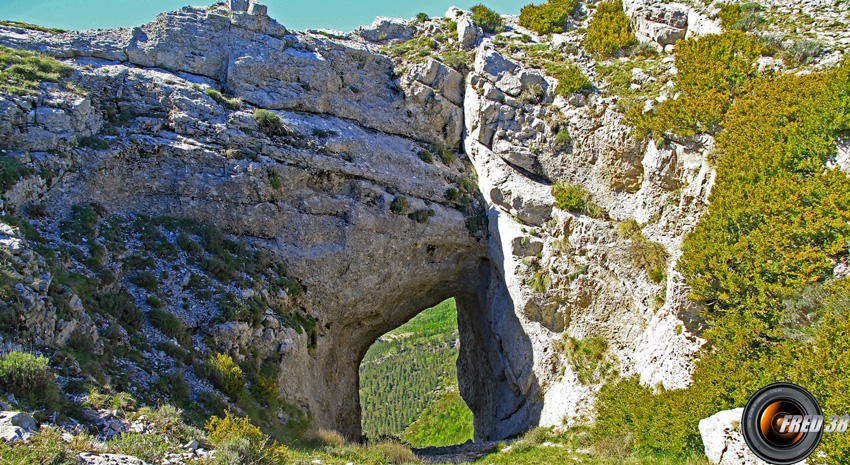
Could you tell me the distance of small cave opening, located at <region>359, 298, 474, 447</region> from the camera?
43.0 m

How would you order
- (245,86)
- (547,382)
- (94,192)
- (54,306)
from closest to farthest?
(54,306) < (94,192) < (547,382) < (245,86)

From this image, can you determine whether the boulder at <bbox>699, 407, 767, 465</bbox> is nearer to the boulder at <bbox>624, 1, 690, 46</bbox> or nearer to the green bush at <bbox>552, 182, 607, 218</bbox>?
the green bush at <bbox>552, 182, 607, 218</bbox>

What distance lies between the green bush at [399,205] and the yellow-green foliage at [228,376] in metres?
9.00

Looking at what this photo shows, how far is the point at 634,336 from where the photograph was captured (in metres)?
16.5

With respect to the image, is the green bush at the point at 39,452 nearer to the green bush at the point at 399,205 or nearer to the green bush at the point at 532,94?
the green bush at the point at 399,205

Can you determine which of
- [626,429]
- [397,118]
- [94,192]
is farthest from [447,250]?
[94,192]

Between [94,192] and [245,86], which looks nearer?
[94,192]

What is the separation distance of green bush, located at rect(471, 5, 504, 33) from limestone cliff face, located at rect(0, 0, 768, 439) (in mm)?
1976

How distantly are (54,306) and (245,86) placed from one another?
42.5ft

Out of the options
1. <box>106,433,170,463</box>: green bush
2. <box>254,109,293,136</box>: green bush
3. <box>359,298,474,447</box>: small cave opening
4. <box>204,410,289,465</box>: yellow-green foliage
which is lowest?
<box>359,298,474,447</box>: small cave opening

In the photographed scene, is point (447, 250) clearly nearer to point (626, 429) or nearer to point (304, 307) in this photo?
point (304, 307)

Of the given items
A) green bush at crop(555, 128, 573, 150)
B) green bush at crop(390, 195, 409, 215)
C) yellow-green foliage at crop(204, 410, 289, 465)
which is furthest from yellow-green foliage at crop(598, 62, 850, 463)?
green bush at crop(390, 195, 409, 215)

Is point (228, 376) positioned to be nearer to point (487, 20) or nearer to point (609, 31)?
point (609, 31)

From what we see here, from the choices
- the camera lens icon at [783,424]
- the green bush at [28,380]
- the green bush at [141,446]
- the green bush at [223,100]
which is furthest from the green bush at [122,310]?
the camera lens icon at [783,424]
